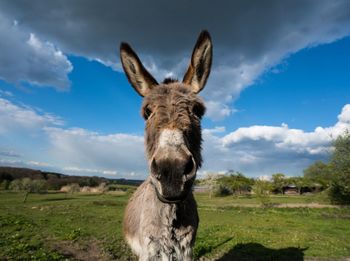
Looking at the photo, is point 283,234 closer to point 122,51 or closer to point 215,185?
point 122,51

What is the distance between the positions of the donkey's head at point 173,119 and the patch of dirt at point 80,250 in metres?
7.77

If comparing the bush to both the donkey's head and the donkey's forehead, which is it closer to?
the donkey's head

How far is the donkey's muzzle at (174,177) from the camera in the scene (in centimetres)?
293

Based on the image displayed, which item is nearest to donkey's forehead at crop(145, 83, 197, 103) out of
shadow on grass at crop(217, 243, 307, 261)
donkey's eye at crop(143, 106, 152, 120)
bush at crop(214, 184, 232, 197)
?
donkey's eye at crop(143, 106, 152, 120)

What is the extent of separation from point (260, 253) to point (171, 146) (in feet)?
35.2

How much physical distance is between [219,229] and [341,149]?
1944 cm

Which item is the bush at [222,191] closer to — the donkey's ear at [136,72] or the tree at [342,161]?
the tree at [342,161]

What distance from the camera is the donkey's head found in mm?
2967

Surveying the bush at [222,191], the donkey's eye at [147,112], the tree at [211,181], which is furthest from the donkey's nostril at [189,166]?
the bush at [222,191]

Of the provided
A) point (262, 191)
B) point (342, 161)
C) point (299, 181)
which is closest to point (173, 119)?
point (342, 161)

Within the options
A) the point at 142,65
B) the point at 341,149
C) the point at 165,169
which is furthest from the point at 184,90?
the point at 341,149

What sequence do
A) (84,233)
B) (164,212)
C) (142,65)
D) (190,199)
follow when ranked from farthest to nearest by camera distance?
(84,233) < (190,199) < (142,65) < (164,212)

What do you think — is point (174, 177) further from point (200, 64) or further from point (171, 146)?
point (200, 64)

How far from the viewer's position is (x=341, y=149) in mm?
29156
